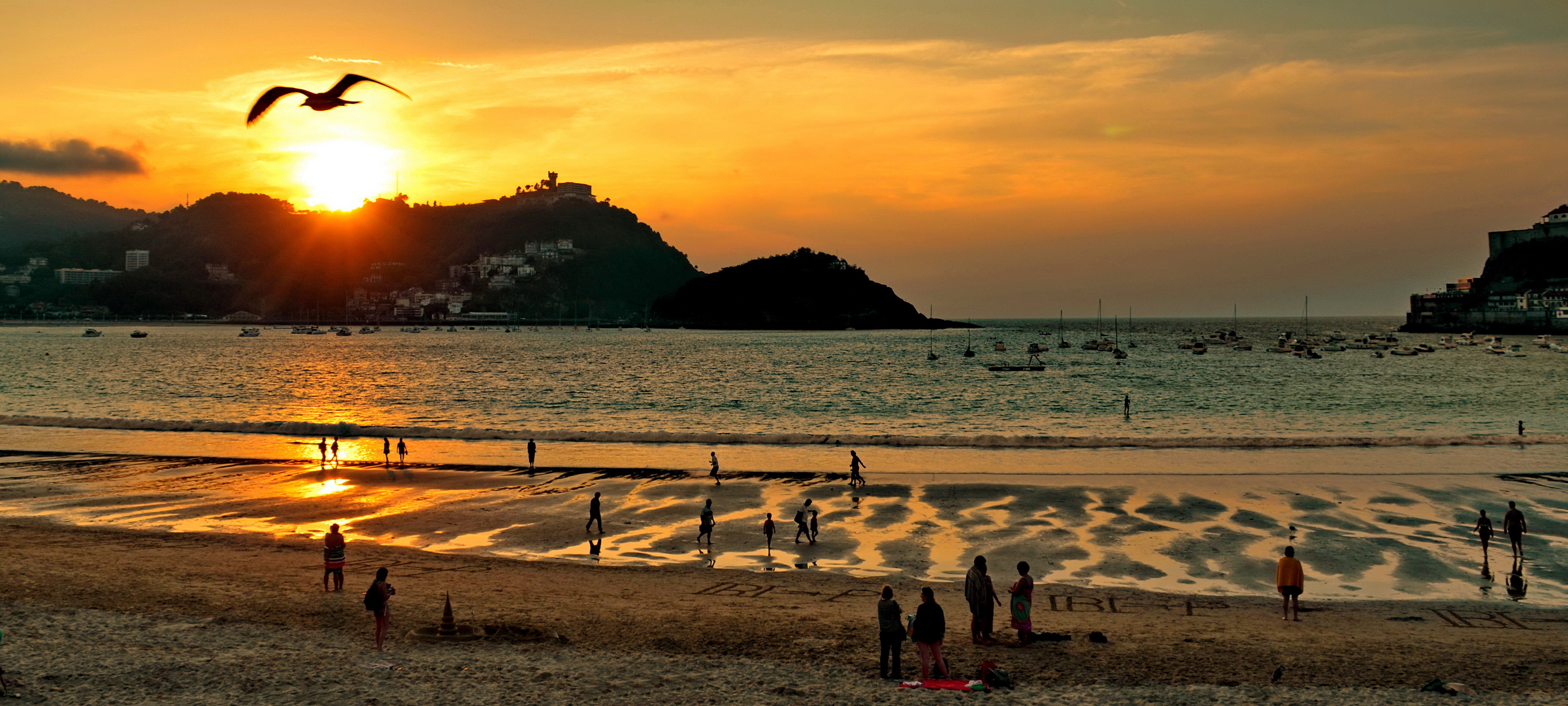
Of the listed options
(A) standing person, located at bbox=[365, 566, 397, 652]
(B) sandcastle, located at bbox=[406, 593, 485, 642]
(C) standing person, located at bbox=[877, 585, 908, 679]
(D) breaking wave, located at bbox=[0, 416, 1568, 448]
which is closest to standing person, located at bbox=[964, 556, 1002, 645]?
(C) standing person, located at bbox=[877, 585, 908, 679]

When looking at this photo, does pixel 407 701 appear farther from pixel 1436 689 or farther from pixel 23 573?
pixel 1436 689

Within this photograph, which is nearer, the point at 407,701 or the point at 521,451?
the point at 407,701

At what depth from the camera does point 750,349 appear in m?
172

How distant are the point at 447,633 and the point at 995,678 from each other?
868 cm

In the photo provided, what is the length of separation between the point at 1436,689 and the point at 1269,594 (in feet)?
21.7

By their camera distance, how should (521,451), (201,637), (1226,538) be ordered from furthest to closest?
(521,451) → (1226,538) → (201,637)

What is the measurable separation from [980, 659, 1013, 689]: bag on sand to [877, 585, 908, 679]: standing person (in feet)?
3.85

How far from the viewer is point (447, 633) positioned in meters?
13.9

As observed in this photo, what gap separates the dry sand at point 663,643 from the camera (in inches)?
461

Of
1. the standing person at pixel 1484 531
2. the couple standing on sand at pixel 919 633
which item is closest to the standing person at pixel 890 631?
the couple standing on sand at pixel 919 633

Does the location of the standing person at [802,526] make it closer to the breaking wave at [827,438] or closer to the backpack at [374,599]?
the backpack at [374,599]

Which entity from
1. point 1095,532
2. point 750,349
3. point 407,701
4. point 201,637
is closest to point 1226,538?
point 1095,532

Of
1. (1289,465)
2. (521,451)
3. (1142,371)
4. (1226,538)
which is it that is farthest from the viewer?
(1142,371)

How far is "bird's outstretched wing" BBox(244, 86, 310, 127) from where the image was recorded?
9.76 metres
